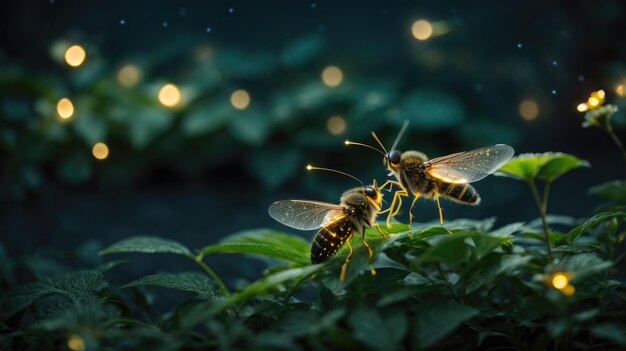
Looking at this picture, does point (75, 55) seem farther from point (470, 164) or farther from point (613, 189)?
point (613, 189)

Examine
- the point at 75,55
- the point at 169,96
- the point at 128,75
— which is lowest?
the point at 169,96

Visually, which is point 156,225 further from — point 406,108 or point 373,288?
point 373,288

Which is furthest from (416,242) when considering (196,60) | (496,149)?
(196,60)

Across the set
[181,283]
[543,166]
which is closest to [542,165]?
[543,166]

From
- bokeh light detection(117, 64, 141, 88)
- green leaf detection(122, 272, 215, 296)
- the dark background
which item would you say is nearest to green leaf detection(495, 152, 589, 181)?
green leaf detection(122, 272, 215, 296)

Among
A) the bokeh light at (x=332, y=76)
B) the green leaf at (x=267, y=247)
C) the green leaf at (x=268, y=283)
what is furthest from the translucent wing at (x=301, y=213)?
the bokeh light at (x=332, y=76)

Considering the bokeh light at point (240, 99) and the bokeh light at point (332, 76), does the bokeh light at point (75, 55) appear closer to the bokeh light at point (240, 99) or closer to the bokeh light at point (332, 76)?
the bokeh light at point (240, 99)
